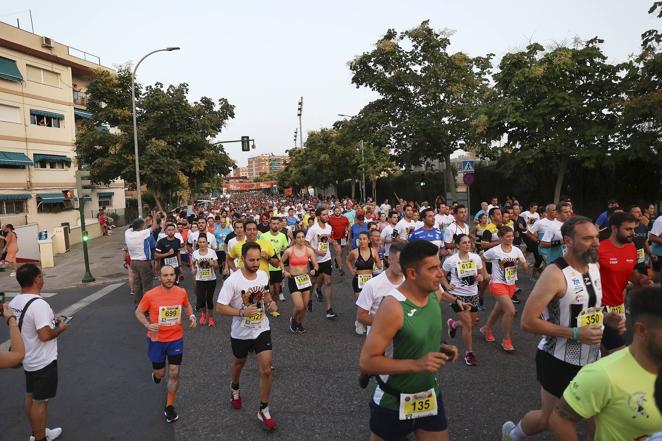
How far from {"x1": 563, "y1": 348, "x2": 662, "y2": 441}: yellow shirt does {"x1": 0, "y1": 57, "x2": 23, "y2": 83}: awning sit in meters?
32.9

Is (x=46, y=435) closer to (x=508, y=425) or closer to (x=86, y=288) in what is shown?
(x=508, y=425)

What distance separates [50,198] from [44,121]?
17.1ft

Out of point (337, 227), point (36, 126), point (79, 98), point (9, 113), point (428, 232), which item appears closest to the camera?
point (428, 232)

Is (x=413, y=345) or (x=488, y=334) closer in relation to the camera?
(x=413, y=345)

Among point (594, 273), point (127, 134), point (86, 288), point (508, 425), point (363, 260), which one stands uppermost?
point (127, 134)

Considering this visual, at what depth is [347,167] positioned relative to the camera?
4588 cm

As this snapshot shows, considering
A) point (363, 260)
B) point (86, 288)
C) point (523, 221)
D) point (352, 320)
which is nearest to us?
point (363, 260)

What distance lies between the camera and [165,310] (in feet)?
16.6

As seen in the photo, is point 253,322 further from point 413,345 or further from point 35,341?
point 413,345

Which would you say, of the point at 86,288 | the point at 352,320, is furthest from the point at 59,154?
the point at 352,320

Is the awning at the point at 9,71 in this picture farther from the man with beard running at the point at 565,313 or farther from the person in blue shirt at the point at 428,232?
the man with beard running at the point at 565,313

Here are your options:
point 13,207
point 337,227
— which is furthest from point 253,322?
point 13,207

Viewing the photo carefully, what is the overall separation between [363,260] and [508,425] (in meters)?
4.02

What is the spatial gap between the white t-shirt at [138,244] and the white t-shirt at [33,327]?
17.3 feet
